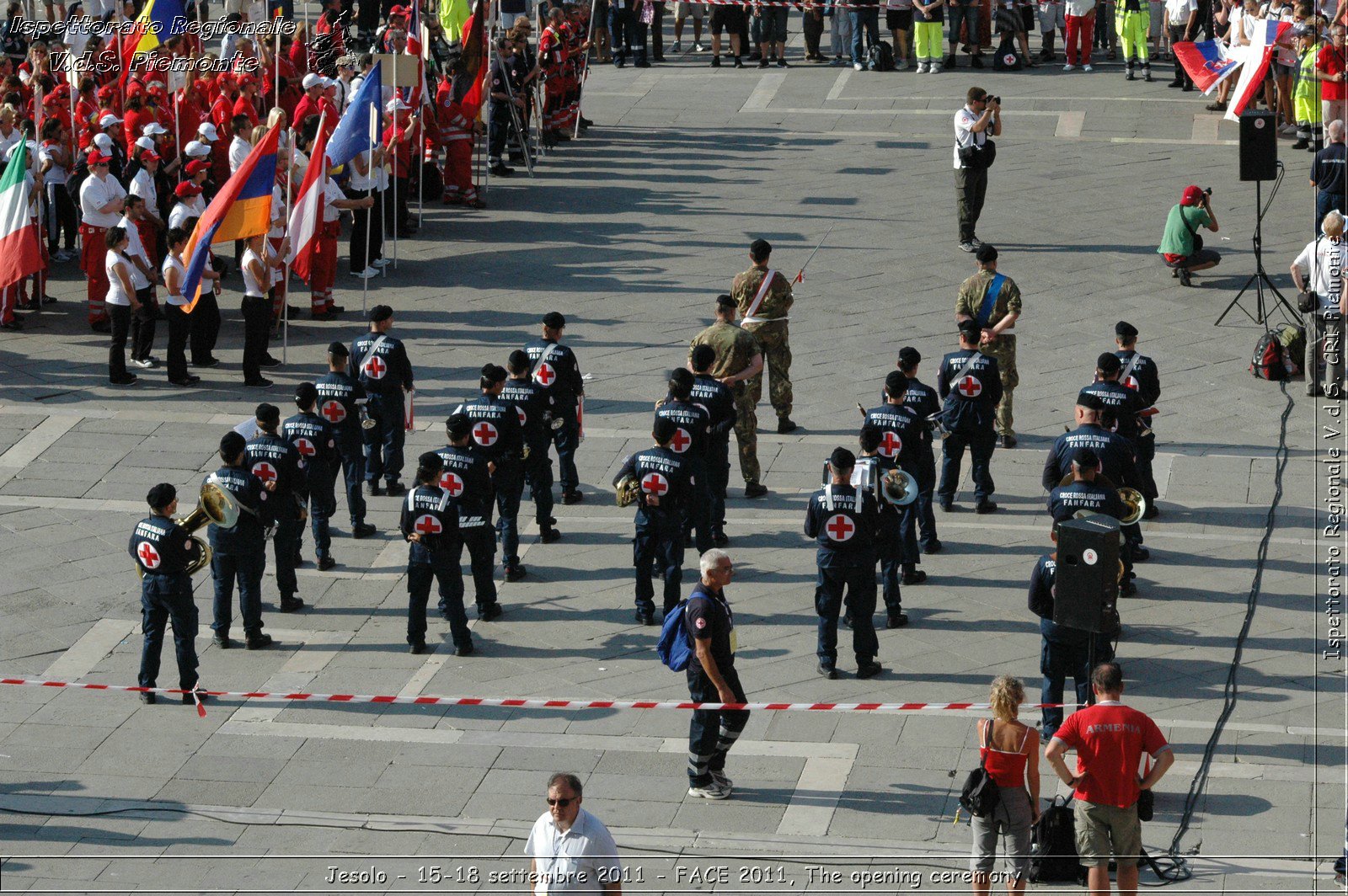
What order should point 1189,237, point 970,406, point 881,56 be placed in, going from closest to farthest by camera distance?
point 970,406
point 1189,237
point 881,56

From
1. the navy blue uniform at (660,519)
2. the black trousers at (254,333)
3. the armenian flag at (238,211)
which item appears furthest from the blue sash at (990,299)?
the black trousers at (254,333)

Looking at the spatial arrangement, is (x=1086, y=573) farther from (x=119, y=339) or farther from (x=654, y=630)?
(x=119, y=339)

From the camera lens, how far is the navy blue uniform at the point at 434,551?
11805 millimetres

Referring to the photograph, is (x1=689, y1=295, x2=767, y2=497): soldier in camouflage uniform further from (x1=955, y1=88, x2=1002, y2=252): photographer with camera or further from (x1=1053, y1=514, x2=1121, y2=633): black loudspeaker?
(x1=955, y1=88, x2=1002, y2=252): photographer with camera

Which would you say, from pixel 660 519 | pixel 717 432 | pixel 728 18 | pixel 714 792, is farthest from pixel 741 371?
pixel 728 18

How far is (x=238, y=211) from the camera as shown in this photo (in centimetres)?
1655

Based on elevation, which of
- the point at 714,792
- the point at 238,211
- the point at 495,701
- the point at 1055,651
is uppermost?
the point at 238,211

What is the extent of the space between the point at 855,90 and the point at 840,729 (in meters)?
18.8

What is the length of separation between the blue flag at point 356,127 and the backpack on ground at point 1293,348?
9299 millimetres

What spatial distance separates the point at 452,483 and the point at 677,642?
8.86 feet

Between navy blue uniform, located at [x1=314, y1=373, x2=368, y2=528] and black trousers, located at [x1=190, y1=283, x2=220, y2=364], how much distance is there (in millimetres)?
3950

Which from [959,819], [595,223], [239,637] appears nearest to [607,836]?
[959,819]

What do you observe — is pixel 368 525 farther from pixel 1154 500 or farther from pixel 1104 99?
pixel 1104 99

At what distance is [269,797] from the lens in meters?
10.2
